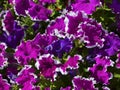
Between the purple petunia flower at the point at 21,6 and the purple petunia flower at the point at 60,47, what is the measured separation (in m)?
0.43

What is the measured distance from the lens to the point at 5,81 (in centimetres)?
309

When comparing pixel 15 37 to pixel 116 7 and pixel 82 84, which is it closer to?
pixel 82 84

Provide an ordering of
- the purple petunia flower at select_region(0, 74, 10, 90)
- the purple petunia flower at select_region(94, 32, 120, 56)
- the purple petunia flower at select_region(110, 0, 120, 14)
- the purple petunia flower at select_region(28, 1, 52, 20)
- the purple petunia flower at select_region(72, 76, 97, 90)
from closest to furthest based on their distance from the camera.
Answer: the purple petunia flower at select_region(72, 76, 97, 90), the purple petunia flower at select_region(0, 74, 10, 90), the purple petunia flower at select_region(94, 32, 120, 56), the purple petunia flower at select_region(28, 1, 52, 20), the purple petunia flower at select_region(110, 0, 120, 14)

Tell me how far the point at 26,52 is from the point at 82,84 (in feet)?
1.45

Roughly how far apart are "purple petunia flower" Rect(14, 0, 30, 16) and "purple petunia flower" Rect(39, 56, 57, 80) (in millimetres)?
547

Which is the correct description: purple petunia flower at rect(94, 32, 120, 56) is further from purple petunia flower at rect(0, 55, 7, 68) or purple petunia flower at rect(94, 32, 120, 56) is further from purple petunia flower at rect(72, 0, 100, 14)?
purple petunia flower at rect(0, 55, 7, 68)

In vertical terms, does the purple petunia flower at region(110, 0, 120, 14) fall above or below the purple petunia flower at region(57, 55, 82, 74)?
above

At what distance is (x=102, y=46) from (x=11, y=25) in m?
0.70

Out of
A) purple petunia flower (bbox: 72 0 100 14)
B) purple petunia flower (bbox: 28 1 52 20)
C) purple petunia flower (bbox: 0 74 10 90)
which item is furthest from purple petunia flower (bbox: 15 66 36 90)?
purple petunia flower (bbox: 72 0 100 14)

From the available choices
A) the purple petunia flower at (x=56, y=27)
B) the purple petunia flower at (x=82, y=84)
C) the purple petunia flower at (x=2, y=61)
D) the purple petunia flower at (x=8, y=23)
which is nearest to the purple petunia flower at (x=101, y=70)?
the purple petunia flower at (x=82, y=84)

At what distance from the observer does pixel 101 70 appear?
3025 millimetres

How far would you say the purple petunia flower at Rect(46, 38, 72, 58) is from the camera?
10.2 ft

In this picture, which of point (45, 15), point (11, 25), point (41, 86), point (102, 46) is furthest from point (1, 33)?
point (102, 46)

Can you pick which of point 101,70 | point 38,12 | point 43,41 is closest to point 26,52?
point 43,41
